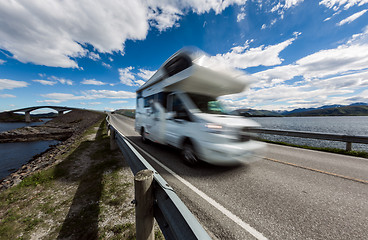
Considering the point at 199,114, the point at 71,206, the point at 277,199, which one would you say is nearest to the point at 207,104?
the point at 199,114

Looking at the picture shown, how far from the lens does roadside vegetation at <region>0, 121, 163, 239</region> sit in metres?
2.09

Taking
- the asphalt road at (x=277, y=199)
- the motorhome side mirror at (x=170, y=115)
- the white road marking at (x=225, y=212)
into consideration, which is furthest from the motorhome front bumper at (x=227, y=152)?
the motorhome side mirror at (x=170, y=115)

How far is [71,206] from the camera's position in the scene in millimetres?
2633

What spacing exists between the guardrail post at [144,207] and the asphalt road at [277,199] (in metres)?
1.02

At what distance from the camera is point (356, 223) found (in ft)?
7.01

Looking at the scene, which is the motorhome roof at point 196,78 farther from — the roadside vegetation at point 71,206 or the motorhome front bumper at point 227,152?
the roadside vegetation at point 71,206

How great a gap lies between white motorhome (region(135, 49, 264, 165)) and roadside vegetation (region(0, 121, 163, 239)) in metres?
1.96

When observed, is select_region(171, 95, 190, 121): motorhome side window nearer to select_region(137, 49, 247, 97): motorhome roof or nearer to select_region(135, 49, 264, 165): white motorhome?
select_region(135, 49, 264, 165): white motorhome

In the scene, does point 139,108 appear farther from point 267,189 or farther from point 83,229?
point 267,189

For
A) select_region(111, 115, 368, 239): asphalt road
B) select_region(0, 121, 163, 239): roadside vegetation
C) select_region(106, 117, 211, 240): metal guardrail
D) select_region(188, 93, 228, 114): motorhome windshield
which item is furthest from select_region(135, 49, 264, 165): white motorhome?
select_region(106, 117, 211, 240): metal guardrail

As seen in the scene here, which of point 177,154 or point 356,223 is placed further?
point 177,154

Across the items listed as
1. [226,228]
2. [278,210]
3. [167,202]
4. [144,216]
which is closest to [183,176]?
[226,228]

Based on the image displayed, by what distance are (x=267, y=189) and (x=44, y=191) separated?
5117 millimetres

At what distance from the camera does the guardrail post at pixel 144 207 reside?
A: 144 cm
